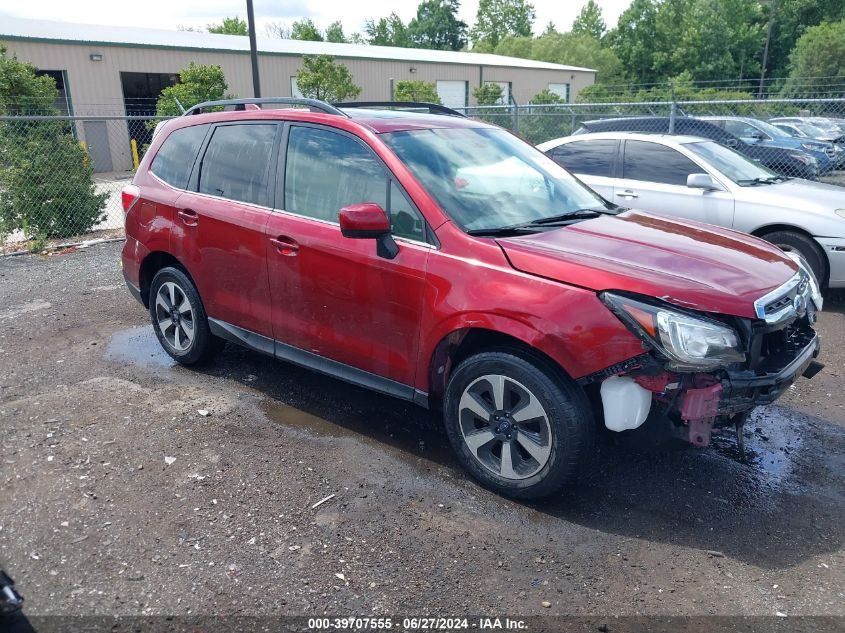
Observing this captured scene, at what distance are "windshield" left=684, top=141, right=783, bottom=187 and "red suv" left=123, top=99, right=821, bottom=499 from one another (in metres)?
3.46

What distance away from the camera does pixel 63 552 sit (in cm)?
312

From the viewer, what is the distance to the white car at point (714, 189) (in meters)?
6.62

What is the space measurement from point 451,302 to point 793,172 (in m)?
12.6

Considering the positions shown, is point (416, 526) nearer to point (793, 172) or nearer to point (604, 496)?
point (604, 496)

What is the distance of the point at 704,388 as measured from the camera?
3090 mm

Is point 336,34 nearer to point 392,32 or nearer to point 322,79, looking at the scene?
point 392,32

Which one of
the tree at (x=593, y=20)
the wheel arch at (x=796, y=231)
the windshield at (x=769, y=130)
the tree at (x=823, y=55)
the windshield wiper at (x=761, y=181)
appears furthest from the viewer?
the tree at (x=593, y=20)

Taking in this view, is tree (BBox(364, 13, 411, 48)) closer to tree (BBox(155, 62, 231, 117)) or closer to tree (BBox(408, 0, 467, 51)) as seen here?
tree (BBox(408, 0, 467, 51))

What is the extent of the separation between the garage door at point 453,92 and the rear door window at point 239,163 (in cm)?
3493

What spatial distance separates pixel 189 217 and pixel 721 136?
11.3m

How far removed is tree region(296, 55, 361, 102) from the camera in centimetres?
2727

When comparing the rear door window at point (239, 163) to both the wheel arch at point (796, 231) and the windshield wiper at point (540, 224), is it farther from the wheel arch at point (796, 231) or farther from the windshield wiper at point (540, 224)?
the wheel arch at point (796, 231)

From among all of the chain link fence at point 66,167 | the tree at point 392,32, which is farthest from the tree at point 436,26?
the chain link fence at point 66,167

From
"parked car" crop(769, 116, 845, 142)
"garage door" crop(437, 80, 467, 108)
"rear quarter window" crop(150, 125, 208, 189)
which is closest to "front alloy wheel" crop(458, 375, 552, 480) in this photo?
"rear quarter window" crop(150, 125, 208, 189)
